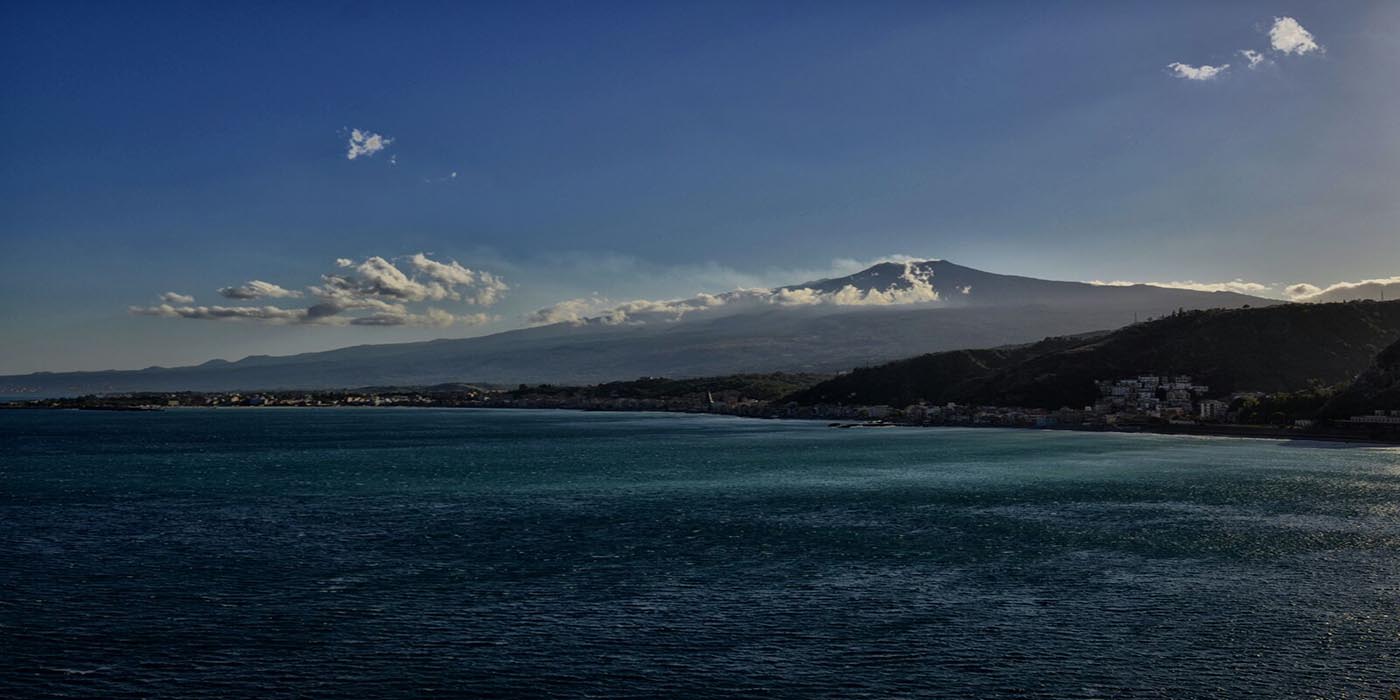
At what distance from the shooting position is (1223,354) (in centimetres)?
15650

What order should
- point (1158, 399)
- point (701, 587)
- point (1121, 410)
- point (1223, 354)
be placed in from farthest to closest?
point (1223, 354)
point (1121, 410)
point (1158, 399)
point (701, 587)

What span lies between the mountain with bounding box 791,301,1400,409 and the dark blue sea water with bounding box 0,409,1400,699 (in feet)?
271

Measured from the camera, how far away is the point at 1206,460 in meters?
88.5

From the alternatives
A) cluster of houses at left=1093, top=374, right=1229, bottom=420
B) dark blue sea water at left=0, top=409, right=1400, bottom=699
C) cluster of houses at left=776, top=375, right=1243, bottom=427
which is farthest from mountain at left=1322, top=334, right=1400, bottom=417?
dark blue sea water at left=0, top=409, right=1400, bottom=699

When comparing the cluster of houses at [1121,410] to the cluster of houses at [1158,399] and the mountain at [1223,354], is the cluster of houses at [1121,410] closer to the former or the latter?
the cluster of houses at [1158,399]

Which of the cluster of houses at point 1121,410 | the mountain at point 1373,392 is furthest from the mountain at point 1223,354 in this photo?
the mountain at point 1373,392

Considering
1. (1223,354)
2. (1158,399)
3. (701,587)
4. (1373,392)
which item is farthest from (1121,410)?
(701,587)

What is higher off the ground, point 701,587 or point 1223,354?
point 1223,354

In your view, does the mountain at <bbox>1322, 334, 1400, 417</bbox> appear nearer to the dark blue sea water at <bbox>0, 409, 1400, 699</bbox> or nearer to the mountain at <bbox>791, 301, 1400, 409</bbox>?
the mountain at <bbox>791, 301, 1400, 409</bbox>

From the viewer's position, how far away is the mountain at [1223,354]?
146125 millimetres

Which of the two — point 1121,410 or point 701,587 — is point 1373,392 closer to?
point 1121,410

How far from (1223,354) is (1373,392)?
135 ft

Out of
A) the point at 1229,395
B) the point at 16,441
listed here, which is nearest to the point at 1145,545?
the point at 1229,395

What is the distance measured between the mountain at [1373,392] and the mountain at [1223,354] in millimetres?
19877
